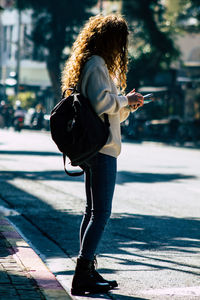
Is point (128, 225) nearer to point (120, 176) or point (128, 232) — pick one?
point (128, 232)

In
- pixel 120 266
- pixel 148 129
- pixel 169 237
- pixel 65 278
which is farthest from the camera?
pixel 148 129

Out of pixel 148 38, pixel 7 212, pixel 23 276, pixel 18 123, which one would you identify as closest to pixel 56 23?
pixel 148 38

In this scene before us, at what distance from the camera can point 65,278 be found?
5.43 meters

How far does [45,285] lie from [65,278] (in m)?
0.58

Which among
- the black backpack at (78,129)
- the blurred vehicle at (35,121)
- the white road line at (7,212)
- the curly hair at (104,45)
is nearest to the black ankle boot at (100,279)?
the black backpack at (78,129)

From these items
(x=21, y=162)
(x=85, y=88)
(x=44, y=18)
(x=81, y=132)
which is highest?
(x=44, y=18)

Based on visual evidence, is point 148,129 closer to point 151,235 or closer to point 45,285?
point 151,235

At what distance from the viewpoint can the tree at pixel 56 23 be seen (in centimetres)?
4241

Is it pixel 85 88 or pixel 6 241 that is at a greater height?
pixel 85 88

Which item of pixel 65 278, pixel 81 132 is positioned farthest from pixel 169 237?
pixel 81 132

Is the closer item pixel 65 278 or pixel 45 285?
pixel 45 285

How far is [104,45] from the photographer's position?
4.61 metres

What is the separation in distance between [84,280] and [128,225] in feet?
10.7

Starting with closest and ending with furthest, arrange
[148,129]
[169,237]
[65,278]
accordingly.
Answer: [65,278], [169,237], [148,129]
